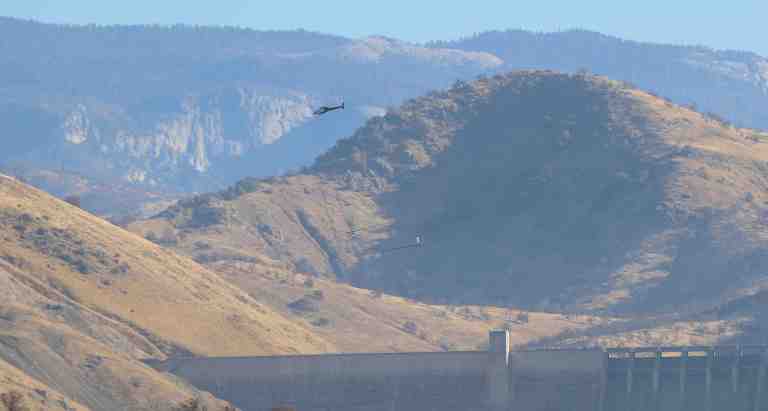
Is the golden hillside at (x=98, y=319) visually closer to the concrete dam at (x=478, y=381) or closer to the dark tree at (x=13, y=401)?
the concrete dam at (x=478, y=381)

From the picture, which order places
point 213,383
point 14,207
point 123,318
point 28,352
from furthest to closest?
point 14,207 → point 123,318 → point 213,383 → point 28,352

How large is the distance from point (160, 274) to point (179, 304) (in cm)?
825

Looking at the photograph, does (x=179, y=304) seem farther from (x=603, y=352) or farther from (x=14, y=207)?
(x=603, y=352)

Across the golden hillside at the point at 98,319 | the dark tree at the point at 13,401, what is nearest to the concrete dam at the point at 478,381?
the golden hillside at the point at 98,319

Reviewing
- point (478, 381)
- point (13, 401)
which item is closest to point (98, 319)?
point (478, 381)

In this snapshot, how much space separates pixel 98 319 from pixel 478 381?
31.7m

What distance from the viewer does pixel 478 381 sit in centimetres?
17188

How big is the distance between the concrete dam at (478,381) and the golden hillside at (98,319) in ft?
22.3

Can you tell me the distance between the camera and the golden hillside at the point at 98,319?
507 ft

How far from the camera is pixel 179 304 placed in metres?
190

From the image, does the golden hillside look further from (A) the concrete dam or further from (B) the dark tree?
(B) the dark tree

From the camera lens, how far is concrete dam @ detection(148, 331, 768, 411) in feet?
556

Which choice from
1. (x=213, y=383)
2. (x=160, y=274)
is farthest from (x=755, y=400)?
(x=160, y=274)

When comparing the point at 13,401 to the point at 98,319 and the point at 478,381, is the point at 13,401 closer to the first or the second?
the point at 98,319
